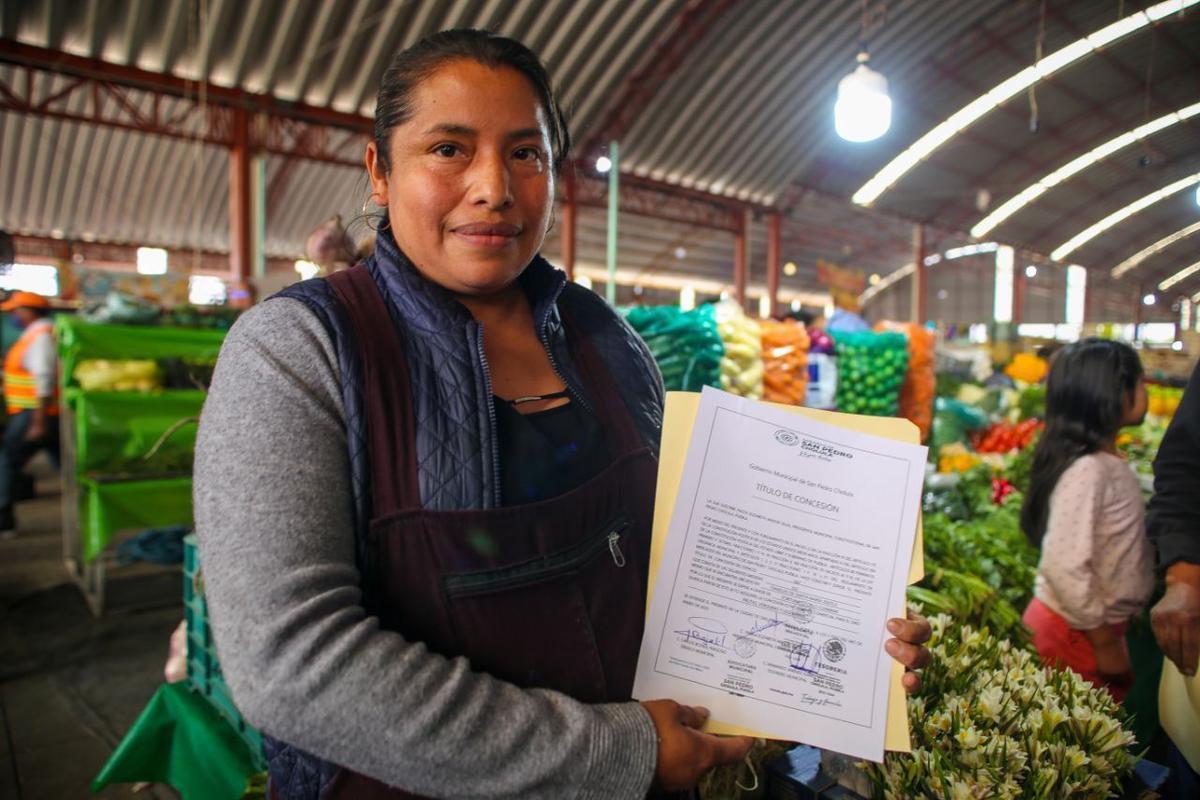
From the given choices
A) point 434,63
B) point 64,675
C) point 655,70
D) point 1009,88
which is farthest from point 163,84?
point 434,63

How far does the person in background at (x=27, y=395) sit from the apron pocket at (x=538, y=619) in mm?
5704

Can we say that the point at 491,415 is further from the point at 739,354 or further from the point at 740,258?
the point at 740,258

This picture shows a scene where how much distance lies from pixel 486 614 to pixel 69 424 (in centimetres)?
477

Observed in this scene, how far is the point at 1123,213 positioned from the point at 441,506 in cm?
137

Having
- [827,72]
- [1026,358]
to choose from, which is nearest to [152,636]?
[1026,358]

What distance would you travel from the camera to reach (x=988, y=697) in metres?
1.24

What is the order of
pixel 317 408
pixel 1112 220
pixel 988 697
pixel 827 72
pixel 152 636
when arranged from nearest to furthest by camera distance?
pixel 317 408
pixel 988 697
pixel 1112 220
pixel 152 636
pixel 827 72

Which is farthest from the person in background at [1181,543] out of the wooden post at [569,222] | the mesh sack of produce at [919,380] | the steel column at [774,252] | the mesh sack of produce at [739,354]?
the steel column at [774,252]

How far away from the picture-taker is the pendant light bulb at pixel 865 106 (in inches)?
157

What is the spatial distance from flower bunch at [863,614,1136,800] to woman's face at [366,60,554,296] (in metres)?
1.01

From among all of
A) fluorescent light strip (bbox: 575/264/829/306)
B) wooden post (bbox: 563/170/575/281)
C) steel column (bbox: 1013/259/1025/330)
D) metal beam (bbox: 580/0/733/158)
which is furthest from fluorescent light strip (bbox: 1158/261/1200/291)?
fluorescent light strip (bbox: 575/264/829/306)

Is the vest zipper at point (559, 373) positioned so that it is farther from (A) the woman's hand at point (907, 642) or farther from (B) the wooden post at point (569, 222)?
(B) the wooden post at point (569, 222)

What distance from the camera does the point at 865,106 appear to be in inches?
159

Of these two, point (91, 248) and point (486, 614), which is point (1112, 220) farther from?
point (91, 248)
